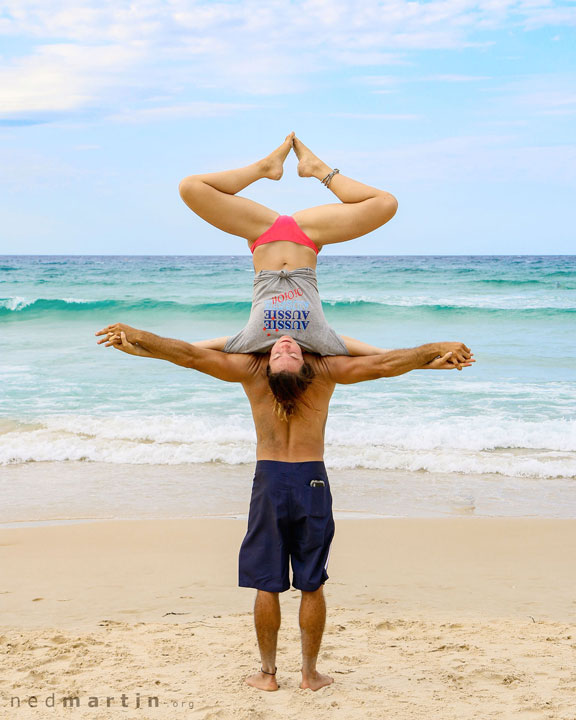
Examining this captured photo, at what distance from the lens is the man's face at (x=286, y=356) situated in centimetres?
389

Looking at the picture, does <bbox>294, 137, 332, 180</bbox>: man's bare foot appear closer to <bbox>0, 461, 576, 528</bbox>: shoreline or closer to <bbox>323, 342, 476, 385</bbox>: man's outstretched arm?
<bbox>323, 342, 476, 385</bbox>: man's outstretched arm

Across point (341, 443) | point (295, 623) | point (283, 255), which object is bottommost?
point (295, 623)

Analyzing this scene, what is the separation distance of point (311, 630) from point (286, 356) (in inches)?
58.8

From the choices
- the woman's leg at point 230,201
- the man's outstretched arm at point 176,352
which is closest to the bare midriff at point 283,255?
the woman's leg at point 230,201

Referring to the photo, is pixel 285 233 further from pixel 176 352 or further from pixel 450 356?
pixel 450 356

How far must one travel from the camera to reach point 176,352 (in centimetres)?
385

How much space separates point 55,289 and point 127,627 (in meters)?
32.7

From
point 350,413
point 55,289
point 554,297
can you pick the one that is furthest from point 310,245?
point 55,289

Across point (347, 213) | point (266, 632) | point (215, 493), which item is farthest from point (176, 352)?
point (215, 493)

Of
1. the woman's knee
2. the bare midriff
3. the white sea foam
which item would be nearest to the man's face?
the bare midriff

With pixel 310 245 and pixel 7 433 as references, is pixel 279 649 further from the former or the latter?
pixel 7 433

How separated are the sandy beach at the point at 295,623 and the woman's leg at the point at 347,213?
2524mm

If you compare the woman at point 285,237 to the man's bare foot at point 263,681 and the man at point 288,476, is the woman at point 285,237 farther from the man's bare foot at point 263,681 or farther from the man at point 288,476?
the man's bare foot at point 263,681

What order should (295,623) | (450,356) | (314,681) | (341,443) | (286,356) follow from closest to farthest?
1. (450,356)
2. (286,356)
3. (314,681)
4. (295,623)
5. (341,443)
